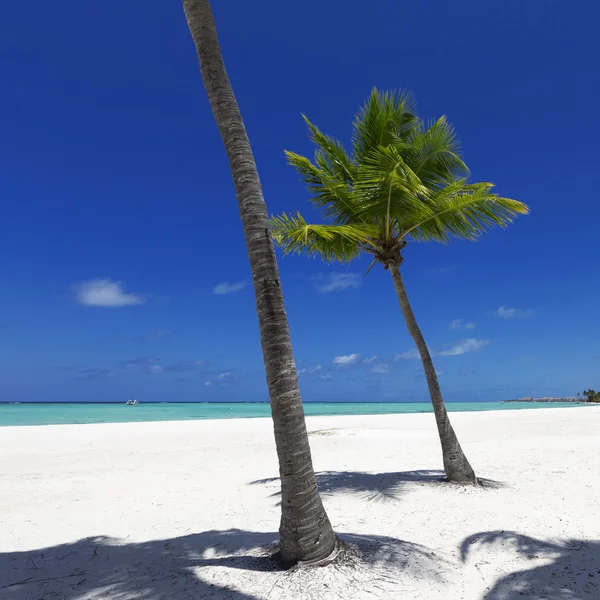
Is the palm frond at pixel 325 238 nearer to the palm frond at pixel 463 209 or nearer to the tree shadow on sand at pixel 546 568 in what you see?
the palm frond at pixel 463 209

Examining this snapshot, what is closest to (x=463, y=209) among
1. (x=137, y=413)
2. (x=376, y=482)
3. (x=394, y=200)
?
(x=394, y=200)

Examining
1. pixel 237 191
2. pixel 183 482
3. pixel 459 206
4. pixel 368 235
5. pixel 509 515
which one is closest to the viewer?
pixel 237 191

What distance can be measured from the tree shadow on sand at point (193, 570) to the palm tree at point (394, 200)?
3.88m

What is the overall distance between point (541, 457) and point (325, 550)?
9.20 meters

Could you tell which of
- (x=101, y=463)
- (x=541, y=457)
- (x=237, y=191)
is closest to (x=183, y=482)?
(x=101, y=463)

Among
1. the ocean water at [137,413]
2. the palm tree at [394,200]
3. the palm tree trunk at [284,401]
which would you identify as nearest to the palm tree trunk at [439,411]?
the palm tree at [394,200]

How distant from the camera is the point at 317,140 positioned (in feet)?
30.0

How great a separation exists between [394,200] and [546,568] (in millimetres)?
5834

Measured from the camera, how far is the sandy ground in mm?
4281

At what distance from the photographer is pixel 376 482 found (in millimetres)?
8562

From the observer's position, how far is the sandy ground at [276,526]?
4281 millimetres

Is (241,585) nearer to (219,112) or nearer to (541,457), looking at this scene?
(219,112)

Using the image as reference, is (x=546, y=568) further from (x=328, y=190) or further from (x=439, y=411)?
(x=328, y=190)

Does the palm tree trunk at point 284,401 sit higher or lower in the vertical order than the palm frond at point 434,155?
lower
